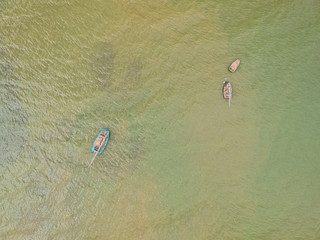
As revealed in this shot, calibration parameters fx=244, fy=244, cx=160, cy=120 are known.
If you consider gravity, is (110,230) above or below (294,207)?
below

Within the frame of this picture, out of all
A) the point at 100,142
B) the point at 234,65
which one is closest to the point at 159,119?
the point at 100,142

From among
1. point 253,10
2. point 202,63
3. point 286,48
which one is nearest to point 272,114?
point 286,48

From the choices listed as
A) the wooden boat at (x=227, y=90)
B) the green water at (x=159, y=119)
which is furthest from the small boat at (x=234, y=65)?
the wooden boat at (x=227, y=90)

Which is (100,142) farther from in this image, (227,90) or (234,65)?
(234,65)

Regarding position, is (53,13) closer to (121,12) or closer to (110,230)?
(121,12)

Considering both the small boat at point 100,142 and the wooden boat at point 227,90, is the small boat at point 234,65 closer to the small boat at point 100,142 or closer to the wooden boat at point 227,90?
the wooden boat at point 227,90

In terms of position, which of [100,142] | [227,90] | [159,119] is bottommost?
[100,142]
